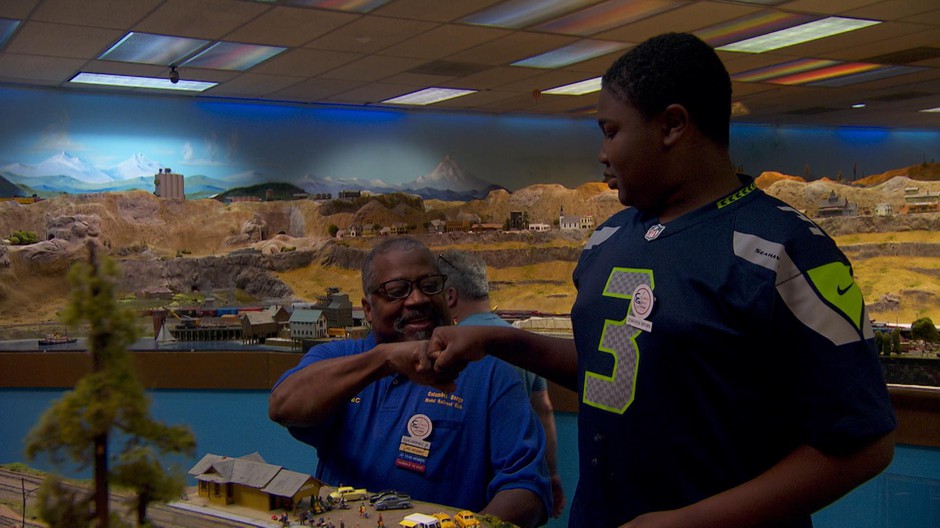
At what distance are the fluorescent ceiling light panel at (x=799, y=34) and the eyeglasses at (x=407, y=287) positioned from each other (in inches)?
148

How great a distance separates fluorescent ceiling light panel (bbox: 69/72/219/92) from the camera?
670 centimetres

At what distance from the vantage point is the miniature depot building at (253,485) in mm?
2229

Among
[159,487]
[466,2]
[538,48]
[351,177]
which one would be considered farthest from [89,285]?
[351,177]

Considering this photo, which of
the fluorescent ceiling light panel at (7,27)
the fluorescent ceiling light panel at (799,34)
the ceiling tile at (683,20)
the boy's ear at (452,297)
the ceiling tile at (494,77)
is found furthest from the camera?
the ceiling tile at (494,77)

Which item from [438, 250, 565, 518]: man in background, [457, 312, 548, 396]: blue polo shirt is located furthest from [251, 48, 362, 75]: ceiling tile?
[457, 312, 548, 396]: blue polo shirt

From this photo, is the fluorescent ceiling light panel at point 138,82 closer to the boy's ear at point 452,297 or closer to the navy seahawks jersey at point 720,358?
the boy's ear at point 452,297

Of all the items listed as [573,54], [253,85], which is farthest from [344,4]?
[253,85]

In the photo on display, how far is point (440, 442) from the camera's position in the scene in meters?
2.62

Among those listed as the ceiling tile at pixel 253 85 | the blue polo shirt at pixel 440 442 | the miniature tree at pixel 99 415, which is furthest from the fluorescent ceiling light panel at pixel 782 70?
the miniature tree at pixel 99 415

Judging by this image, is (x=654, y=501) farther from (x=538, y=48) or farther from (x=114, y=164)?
(x=114, y=164)

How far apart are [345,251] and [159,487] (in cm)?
634

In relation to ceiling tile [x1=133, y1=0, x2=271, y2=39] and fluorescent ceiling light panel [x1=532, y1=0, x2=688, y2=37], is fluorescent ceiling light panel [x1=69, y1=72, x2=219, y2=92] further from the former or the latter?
fluorescent ceiling light panel [x1=532, y1=0, x2=688, y2=37]

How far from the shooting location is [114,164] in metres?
7.20

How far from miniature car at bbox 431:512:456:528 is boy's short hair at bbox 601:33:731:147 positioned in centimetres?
103
